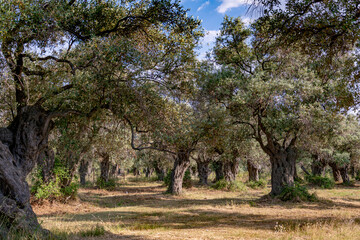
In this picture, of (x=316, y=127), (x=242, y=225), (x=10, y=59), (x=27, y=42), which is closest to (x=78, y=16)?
(x=27, y=42)

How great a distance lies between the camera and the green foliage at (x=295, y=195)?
17364mm

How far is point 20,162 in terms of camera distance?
9.99 meters

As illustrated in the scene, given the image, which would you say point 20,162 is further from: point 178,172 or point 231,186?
point 231,186

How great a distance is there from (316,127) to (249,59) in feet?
19.8

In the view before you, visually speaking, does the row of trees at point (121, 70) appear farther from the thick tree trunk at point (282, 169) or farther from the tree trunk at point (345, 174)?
the tree trunk at point (345, 174)

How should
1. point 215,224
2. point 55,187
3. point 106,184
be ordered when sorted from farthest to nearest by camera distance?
point 106,184
point 55,187
point 215,224

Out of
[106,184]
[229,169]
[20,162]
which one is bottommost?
[106,184]

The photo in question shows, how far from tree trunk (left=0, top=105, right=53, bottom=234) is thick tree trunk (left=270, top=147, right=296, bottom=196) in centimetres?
1441

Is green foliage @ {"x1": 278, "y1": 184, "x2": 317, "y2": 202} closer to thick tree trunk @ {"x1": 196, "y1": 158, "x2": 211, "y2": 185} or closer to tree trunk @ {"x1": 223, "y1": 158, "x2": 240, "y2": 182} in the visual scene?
tree trunk @ {"x1": 223, "y1": 158, "x2": 240, "y2": 182}

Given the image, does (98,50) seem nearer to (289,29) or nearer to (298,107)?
(289,29)

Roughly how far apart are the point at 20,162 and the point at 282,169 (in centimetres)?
1555

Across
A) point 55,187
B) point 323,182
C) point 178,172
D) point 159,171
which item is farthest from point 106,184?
point 323,182

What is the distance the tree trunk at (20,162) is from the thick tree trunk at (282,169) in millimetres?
14411

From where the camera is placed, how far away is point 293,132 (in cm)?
1798
